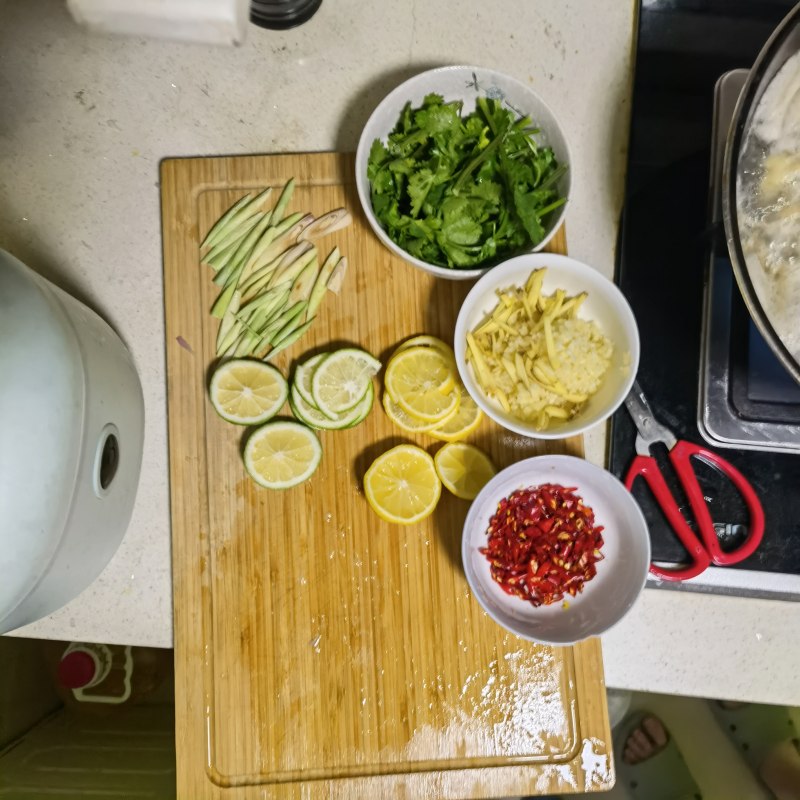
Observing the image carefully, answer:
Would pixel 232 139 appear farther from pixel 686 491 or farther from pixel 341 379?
pixel 686 491

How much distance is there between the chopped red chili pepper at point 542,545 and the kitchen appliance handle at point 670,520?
103 millimetres

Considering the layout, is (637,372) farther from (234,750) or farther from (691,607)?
(234,750)

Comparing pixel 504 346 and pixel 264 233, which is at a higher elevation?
pixel 264 233

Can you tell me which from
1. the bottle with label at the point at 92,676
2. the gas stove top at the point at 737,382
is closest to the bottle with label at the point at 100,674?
the bottle with label at the point at 92,676

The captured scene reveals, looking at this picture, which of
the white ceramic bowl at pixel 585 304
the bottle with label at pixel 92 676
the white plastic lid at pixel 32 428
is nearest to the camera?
the white plastic lid at pixel 32 428

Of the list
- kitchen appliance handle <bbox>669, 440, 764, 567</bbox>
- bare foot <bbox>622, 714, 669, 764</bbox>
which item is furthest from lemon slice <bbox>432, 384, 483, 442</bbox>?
bare foot <bbox>622, 714, 669, 764</bbox>

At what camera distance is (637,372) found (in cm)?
107

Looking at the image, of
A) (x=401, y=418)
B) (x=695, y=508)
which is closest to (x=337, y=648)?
(x=401, y=418)

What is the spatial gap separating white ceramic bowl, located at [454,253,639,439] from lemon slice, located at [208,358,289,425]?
0.31 meters

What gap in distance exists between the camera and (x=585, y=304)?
1067 millimetres

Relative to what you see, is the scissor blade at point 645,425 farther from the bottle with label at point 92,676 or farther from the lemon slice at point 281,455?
the bottle with label at point 92,676

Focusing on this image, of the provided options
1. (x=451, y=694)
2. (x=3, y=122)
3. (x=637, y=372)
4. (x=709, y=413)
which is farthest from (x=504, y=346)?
(x=3, y=122)

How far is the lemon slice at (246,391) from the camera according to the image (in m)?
1.07

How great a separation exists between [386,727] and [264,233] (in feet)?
2.83
